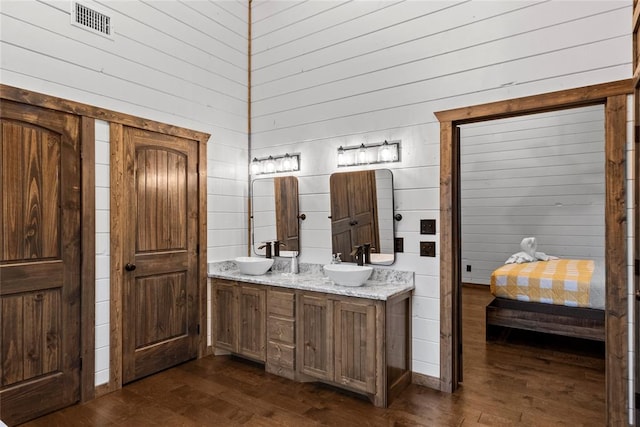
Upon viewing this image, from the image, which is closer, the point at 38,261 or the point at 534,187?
the point at 38,261

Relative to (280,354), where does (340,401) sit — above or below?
below

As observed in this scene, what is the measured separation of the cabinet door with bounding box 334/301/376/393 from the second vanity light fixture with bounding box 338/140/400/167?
1.34 meters

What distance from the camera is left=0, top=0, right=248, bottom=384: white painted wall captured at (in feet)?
8.50

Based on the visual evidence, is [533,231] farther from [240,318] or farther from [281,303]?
[240,318]

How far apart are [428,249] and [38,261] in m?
3.03

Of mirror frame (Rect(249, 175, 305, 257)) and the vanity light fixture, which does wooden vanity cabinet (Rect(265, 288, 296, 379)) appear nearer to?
mirror frame (Rect(249, 175, 305, 257))

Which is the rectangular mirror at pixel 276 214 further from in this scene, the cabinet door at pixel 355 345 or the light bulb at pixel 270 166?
the cabinet door at pixel 355 345

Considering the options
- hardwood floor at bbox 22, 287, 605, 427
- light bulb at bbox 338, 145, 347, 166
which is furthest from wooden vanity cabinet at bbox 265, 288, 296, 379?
light bulb at bbox 338, 145, 347, 166

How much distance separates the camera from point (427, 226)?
121 inches

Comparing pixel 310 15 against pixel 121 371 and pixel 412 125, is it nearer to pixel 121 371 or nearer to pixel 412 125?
pixel 412 125

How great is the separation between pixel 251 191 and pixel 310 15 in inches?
80.7

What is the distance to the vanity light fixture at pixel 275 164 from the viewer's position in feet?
12.8

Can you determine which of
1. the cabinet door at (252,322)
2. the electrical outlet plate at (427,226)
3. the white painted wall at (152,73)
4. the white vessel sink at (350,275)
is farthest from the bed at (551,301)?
the white painted wall at (152,73)

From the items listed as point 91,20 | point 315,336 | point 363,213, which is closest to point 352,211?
point 363,213
